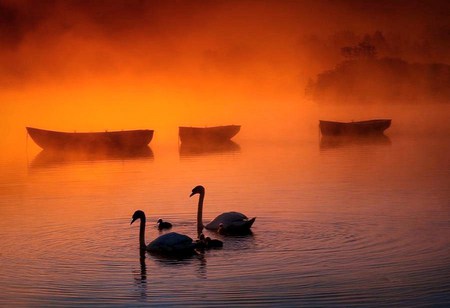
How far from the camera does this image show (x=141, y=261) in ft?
58.5

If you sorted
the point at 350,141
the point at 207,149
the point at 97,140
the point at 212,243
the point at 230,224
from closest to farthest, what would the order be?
the point at 212,243
the point at 230,224
the point at 207,149
the point at 97,140
the point at 350,141

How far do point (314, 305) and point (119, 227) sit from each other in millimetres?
8180

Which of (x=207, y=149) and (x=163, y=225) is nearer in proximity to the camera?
(x=163, y=225)

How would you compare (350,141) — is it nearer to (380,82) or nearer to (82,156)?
(82,156)

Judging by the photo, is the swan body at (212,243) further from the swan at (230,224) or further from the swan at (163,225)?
the swan at (163,225)

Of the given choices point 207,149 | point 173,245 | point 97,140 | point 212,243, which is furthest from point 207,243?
point 97,140

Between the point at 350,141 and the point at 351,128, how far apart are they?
376cm

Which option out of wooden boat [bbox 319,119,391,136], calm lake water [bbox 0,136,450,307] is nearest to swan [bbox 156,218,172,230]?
calm lake water [bbox 0,136,450,307]

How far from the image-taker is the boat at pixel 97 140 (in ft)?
158

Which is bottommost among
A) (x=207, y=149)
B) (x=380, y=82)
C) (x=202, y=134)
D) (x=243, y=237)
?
(x=243, y=237)

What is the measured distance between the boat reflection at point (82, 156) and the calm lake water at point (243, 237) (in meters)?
4.62

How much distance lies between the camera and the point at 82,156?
45.2 metres

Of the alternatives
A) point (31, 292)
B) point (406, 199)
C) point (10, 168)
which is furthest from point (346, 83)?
point (31, 292)

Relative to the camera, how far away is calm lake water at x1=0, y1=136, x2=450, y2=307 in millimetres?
15188
